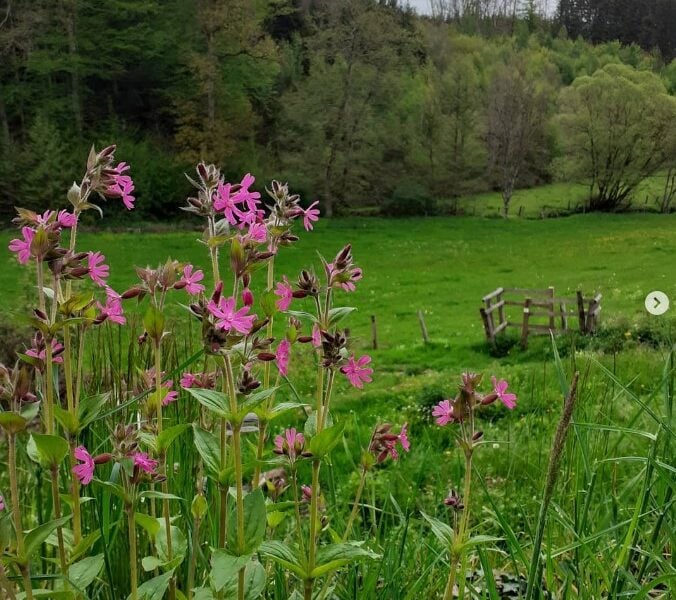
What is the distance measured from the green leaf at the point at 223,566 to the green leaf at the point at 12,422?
13.3 inches

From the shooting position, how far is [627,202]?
37031 millimetres

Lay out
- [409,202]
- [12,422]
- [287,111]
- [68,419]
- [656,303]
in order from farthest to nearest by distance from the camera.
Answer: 1. [409,202]
2. [287,111]
3. [656,303]
4. [68,419]
5. [12,422]

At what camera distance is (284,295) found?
1.29m

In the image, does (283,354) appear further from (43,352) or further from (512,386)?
(512,386)

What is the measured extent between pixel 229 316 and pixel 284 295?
330 millimetres

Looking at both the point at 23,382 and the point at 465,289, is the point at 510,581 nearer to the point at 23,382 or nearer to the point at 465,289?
the point at 23,382

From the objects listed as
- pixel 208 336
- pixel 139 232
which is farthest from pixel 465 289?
pixel 208 336

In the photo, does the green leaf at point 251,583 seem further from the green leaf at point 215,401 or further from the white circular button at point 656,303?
the white circular button at point 656,303

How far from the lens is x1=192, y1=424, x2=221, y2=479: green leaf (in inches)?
43.9

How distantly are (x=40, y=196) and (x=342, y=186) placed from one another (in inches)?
547

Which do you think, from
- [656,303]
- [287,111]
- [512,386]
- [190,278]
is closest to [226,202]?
[190,278]

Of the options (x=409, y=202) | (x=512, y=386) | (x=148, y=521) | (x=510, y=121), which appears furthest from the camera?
(x=510, y=121)

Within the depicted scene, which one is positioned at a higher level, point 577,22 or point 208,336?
point 577,22

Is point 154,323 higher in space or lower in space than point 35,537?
higher
